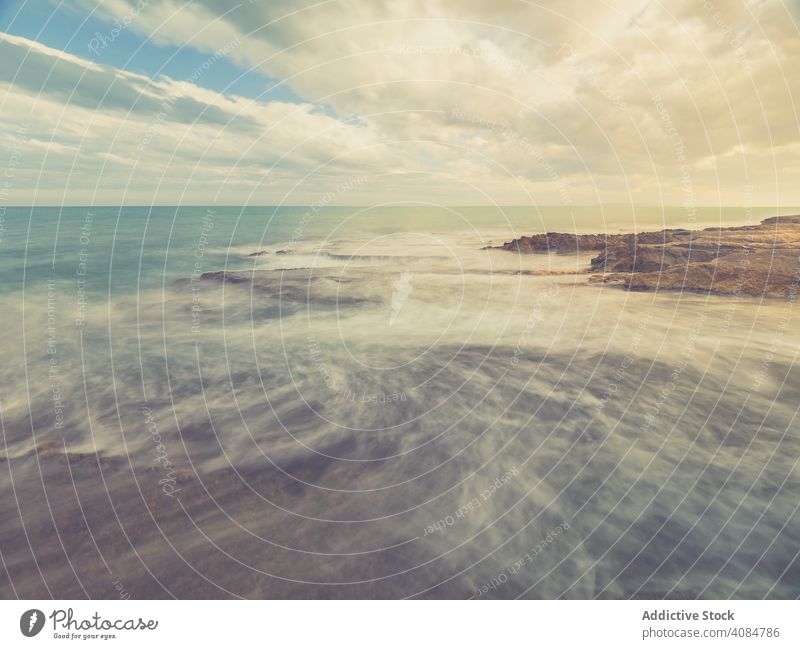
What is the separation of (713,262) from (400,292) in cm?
1505

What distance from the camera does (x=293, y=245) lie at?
4041 cm

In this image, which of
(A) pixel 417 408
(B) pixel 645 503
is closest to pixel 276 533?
(A) pixel 417 408

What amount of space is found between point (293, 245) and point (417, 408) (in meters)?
32.6

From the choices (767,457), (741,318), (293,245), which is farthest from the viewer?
(293,245)

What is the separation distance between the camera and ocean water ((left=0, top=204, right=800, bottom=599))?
6621mm

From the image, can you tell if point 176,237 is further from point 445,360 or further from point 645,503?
point 645,503
